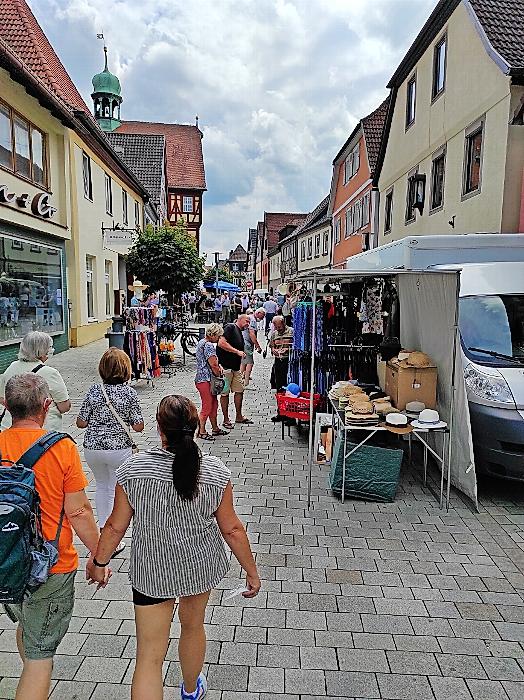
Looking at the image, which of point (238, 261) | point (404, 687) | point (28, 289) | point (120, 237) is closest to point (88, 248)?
point (120, 237)

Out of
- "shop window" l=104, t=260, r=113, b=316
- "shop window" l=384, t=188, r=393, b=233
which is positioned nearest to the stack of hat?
"shop window" l=384, t=188, r=393, b=233

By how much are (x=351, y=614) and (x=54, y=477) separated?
2.22 m

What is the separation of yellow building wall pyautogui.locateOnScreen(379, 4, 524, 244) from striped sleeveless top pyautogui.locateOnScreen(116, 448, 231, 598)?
9.63 metres

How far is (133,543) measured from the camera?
7.74 ft

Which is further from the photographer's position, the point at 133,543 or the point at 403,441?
the point at 403,441

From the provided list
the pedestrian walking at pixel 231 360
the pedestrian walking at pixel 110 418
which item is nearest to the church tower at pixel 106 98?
the pedestrian walking at pixel 231 360

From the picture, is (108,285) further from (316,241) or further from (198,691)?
(198,691)

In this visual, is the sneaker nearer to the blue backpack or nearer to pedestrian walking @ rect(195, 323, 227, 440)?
the blue backpack

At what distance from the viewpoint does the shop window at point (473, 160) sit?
1142 centimetres

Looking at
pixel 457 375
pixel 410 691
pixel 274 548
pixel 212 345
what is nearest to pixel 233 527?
pixel 410 691

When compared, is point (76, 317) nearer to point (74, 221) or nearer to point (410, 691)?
point (74, 221)

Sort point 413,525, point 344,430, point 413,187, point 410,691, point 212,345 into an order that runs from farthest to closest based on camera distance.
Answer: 1. point 413,187
2. point 212,345
3. point 344,430
4. point 413,525
5. point 410,691

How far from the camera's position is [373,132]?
22.0m

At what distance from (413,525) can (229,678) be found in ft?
8.25
